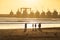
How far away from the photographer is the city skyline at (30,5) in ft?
8.38

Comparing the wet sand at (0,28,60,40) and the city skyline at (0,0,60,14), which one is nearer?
the wet sand at (0,28,60,40)

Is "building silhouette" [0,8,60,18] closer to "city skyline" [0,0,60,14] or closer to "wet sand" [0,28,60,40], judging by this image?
"city skyline" [0,0,60,14]

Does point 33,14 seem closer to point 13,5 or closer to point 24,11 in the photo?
point 24,11

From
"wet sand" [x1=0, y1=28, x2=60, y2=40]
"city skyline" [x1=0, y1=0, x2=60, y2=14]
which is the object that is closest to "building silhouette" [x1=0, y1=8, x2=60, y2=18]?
"city skyline" [x1=0, y1=0, x2=60, y2=14]

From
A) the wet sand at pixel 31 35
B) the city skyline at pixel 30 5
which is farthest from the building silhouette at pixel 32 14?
the wet sand at pixel 31 35

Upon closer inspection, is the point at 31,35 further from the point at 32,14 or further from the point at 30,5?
the point at 30,5

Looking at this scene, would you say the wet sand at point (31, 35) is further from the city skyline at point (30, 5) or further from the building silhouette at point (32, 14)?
the city skyline at point (30, 5)

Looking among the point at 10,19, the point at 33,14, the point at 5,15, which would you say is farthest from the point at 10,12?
the point at 33,14

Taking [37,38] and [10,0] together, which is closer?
[37,38]

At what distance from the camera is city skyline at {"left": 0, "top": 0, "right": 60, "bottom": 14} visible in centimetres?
255

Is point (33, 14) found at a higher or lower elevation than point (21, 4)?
lower

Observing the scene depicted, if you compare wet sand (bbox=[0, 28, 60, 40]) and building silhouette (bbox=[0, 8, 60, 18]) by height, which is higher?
building silhouette (bbox=[0, 8, 60, 18])

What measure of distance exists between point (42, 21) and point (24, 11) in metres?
0.45

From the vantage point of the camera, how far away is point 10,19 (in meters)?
2.28
